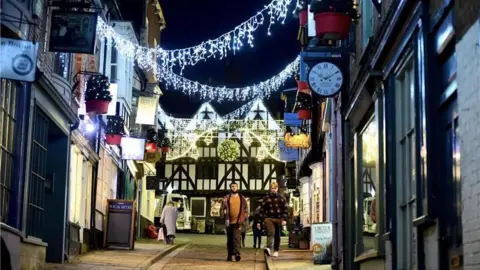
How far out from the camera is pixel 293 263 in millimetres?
17578

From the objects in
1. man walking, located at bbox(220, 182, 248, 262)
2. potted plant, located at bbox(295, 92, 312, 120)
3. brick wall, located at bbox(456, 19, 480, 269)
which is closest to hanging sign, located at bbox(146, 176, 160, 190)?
potted plant, located at bbox(295, 92, 312, 120)

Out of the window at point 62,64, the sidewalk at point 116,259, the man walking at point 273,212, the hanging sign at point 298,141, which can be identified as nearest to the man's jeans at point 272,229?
the man walking at point 273,212

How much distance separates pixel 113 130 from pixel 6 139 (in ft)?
36.6

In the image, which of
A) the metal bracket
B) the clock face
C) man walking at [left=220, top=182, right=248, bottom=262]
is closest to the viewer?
the metal bracket

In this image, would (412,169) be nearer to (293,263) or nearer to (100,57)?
(293,263)

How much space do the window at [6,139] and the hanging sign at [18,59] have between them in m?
1.76

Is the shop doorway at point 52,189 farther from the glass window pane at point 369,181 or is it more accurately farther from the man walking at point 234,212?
the glass window pane at point 369,181

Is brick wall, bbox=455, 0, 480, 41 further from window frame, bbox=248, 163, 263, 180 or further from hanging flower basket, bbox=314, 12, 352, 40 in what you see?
window frame, bbox=248, 163, 263, 180

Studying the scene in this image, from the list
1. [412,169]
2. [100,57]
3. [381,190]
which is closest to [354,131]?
[381,190]

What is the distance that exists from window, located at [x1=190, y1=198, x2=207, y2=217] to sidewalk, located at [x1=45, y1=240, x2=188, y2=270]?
4071 cm

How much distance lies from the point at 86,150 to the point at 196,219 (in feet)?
137

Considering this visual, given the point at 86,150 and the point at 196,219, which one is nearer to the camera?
the point at 86,150

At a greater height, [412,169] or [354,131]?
[354,131]

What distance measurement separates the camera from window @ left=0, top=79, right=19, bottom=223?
11859 mm
